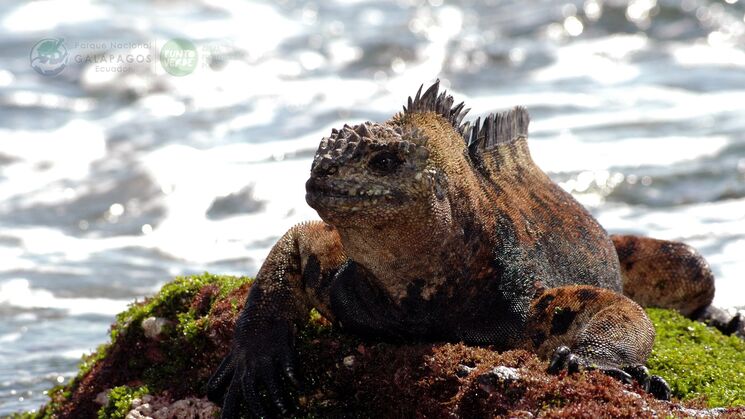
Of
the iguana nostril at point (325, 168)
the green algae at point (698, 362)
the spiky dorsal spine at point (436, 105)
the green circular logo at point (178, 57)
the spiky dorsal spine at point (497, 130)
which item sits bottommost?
the green algae at point (698, 362)

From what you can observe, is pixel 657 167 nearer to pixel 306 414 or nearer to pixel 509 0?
pixel 306 414

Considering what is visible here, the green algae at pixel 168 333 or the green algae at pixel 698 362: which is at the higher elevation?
the green algae at pixel 168 333

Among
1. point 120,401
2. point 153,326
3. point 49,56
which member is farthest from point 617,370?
point 49,56

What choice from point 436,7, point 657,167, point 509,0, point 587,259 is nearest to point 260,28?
point 436,7

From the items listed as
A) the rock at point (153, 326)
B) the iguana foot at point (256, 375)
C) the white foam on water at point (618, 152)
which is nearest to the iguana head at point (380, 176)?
the iguana foot at point (256, 375)

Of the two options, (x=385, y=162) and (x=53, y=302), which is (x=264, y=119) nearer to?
(x=53, y=302)

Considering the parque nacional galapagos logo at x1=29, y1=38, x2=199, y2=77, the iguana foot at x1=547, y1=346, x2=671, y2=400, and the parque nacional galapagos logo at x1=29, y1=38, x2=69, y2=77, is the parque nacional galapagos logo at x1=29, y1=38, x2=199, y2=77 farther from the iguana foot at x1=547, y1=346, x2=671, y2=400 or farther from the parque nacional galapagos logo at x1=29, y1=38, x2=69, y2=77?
the iguana foot at x1=547, y1=346, x2=671, y2=400

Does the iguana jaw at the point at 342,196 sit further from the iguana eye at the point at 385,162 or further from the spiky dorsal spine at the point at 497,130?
the spiky dorsal spine at the point at 497,130
